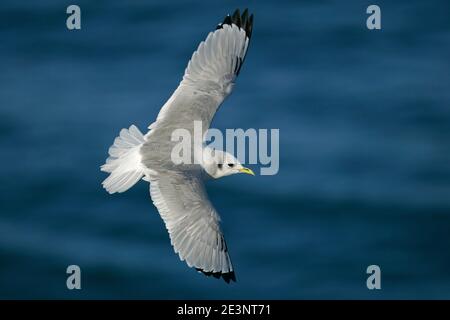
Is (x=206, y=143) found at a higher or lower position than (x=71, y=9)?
lower

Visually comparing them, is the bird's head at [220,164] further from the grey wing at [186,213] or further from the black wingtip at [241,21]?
the black wingtip at [241,21]

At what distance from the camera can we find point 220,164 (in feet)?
22.2

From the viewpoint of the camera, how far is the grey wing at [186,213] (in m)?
6.54

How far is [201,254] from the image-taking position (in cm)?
660

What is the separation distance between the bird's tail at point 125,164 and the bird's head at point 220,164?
0.40 m

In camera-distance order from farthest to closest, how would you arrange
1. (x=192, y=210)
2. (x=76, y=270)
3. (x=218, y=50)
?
(x=76, y=270) < (x=218, y=50) < (x=192, y=210)

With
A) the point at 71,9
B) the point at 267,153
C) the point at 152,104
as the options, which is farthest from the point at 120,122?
the point at 71,9

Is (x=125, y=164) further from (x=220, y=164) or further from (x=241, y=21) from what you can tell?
(x=241, y=21)

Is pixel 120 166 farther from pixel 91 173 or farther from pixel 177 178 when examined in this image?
pixel 91 173

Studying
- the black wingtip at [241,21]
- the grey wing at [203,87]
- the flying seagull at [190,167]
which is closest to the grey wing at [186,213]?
the flying seagull at [190,167]

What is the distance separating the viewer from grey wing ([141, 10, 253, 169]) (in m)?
6.76

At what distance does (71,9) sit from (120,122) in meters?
2.25

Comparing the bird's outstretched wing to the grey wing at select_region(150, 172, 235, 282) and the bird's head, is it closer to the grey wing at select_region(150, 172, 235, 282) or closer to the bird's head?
the grey wing at select_region(150, 172, 235, 282)

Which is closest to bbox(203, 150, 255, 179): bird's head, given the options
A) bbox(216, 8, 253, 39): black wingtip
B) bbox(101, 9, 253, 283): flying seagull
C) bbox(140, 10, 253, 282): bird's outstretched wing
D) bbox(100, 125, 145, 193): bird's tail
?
bbox(101, 9, 253, 283): flying seagull
